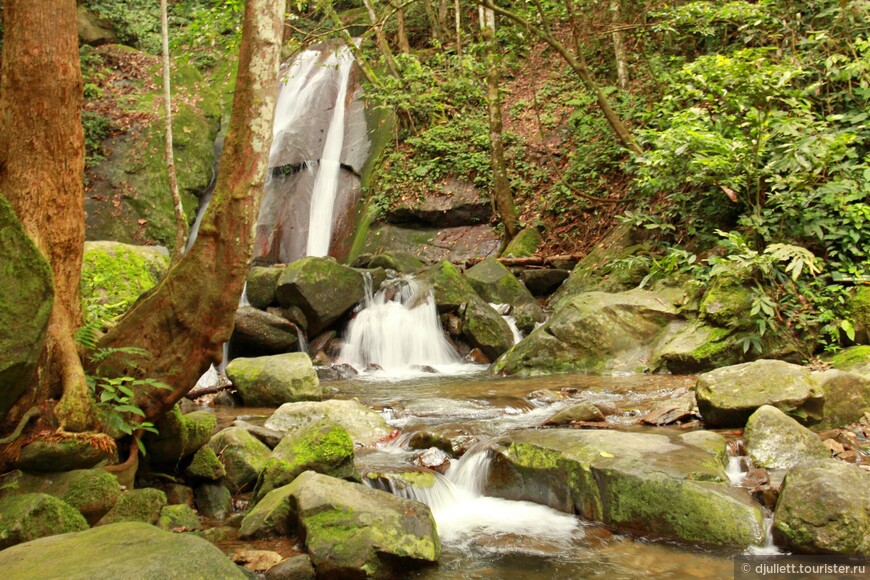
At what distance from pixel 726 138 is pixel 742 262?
76.5 inches

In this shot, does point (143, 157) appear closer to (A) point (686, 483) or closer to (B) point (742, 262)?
(B) point (742, 262)

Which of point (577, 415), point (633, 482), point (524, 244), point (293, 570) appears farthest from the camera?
point (524, 244)

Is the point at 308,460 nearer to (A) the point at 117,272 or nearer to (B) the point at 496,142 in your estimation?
(A) the point at 117,272

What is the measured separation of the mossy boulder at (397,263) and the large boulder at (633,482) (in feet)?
26.0

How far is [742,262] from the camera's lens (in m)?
7.75

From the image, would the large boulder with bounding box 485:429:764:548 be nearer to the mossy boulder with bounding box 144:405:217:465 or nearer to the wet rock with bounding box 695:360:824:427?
the wet rock with bounding box 695:360:824:427

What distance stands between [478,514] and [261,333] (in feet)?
20.9

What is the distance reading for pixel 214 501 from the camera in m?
4.86

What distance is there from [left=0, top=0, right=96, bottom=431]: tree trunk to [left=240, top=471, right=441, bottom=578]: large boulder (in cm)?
128

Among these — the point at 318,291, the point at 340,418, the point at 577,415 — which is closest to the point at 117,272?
the point at 318,291

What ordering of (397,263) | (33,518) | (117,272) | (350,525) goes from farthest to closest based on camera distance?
(397,263), (117,272), (350,525), (33,518)

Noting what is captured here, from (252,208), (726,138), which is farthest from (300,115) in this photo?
(252,208)

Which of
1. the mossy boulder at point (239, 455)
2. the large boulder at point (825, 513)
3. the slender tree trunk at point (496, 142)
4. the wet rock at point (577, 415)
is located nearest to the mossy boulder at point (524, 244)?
the slender tree trunk at point (496, 142)

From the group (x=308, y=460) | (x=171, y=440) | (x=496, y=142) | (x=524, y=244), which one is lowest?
(x=308, y=460)
